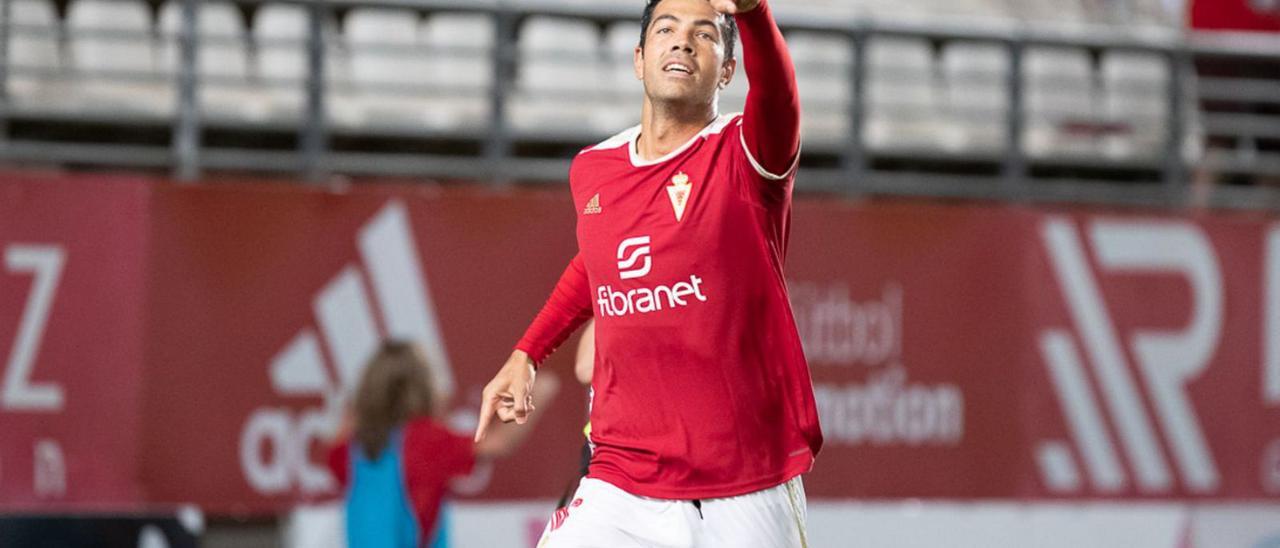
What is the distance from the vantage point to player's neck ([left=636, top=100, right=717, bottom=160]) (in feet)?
11.5

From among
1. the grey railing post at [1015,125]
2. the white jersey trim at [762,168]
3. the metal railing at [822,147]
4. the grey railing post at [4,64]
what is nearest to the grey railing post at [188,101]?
the metal railing at [822,147]

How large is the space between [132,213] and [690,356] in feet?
16.7

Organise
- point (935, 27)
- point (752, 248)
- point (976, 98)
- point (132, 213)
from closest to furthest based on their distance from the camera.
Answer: point (752, 248)
point (132, 213)
point (935, 27)
point (976, 98)

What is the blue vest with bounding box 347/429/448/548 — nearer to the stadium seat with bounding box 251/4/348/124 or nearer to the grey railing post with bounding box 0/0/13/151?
the grey railing post with bounding box 0/0/13/151

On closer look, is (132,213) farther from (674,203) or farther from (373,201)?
(674,203)

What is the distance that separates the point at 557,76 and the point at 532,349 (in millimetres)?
7338

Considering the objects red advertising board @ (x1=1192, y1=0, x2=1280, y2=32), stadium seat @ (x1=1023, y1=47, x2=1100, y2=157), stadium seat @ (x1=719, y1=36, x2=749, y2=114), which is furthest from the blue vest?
stadium seat @ (x1=1023, y1=47, x2=1100, y2=157)

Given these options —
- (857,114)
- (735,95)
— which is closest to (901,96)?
(735,95)

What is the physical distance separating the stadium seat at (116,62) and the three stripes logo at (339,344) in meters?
1.54

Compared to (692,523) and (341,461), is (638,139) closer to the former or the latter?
(692,523)

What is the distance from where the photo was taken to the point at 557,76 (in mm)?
11031

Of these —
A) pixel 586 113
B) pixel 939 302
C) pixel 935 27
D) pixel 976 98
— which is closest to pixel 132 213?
pixel 586 113

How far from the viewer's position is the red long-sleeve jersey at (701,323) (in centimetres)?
345

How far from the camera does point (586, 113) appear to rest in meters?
10.5
